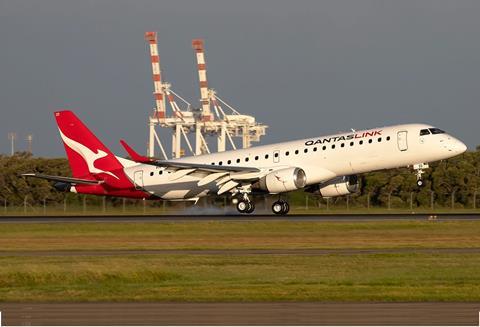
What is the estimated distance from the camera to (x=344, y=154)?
5869cm

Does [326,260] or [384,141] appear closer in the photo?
[326,260]

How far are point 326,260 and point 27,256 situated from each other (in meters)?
10.1

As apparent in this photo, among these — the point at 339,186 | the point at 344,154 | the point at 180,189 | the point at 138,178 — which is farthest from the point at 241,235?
the point at 138,178

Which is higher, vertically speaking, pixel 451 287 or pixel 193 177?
pixel 193 177

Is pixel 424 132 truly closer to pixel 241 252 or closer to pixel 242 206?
pixel 242 206

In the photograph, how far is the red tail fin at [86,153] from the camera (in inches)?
2576

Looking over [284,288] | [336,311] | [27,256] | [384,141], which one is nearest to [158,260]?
[27,256]

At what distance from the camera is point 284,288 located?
26.1m

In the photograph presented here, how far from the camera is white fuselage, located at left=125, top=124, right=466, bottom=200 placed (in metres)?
57.9

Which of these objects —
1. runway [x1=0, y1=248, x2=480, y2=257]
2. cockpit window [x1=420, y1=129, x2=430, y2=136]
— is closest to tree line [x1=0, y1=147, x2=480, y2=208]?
cockpit window [x1=420, y1=129, x2=430, y2=136]

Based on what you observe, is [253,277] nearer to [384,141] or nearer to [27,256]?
[27,256]

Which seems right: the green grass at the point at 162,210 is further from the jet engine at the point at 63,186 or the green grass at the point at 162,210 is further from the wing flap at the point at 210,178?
the jet engine at the point at 63,186

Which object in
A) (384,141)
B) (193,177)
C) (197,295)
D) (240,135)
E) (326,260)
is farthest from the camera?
(240,135)

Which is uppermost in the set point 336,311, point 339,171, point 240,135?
point 240,135
